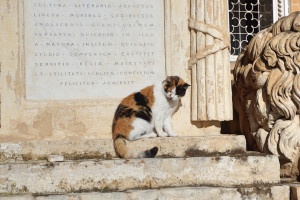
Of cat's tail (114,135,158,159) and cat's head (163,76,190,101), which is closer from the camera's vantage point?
cat's tail (114,135,158,159)

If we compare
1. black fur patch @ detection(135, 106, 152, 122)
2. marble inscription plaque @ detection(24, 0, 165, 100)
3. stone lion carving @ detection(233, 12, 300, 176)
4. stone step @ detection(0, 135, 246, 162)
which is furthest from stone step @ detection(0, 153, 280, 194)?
marble inscription plaque @ detection(24, 0, 165, 100)

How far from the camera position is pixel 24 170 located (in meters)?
4.33

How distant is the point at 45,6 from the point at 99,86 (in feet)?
3.28

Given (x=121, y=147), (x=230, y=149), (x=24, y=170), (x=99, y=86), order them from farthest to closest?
(x=99, y=86)
(x=230, y=149)
(x=121, y=147)
(x=24, y=170)

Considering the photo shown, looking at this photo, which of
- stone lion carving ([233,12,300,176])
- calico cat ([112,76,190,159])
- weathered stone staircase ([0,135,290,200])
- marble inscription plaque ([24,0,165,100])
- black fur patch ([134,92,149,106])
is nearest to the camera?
weathered stone staircase ([0,135,290,200])

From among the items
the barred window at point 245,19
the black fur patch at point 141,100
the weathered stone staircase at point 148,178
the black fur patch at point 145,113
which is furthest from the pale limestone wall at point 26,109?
the barred window at point 245,19

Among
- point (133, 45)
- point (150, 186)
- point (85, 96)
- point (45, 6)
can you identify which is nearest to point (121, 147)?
point (150, 186)

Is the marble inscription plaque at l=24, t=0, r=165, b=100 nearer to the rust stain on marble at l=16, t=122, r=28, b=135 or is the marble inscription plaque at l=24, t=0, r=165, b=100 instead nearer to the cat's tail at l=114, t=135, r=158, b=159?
the rust stain on marble at l=16, t=122, r=28, b=135

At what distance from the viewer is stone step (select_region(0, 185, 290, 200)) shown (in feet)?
13.5

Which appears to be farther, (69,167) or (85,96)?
(85,96)

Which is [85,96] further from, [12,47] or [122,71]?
[12,47]

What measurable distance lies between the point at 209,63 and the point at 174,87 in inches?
24.9

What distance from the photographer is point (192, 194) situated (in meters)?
4.30

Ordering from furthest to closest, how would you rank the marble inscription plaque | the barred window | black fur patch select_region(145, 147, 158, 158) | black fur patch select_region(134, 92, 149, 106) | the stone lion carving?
the barred window → the marble inscription plaque → black fur patch select_region(134, 92, 149, 106) → the stone lion carving → black fur patch select_region(145, 147, 158, 158)
